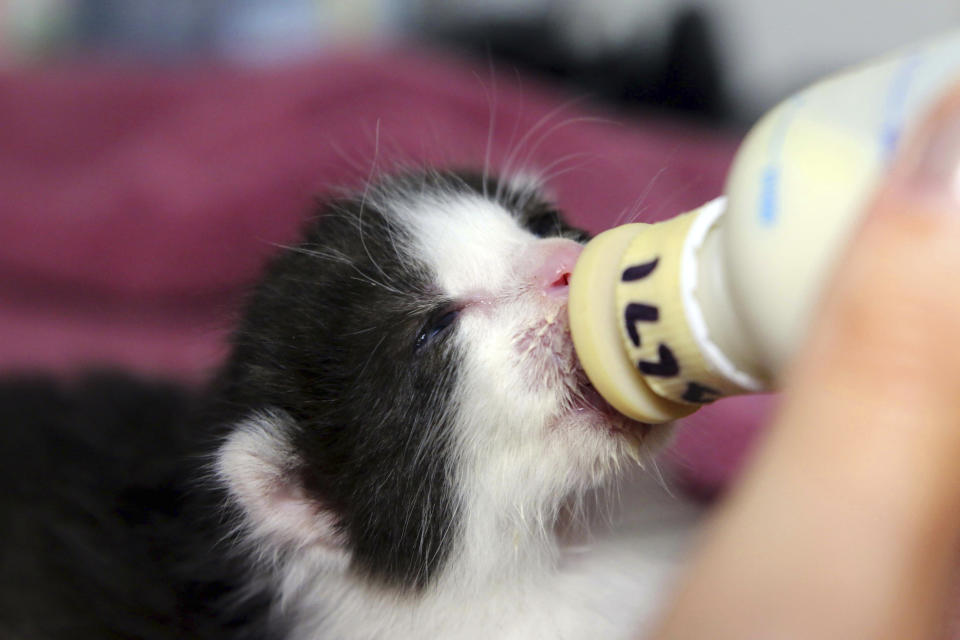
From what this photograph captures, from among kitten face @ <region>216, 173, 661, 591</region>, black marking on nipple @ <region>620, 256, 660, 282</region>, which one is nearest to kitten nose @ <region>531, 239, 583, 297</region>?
kitten face @ <region>216, 173, 661, 591</region>

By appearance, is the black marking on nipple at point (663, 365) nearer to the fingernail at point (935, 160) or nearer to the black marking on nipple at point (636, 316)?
the black marking on nipple at point (636, 316)

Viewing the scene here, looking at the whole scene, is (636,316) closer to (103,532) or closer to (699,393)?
(699,393)

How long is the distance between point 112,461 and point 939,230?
1365mm

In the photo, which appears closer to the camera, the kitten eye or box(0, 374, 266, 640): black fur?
the kitten eye

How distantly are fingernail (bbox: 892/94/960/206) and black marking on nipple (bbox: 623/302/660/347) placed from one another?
254 millimetres

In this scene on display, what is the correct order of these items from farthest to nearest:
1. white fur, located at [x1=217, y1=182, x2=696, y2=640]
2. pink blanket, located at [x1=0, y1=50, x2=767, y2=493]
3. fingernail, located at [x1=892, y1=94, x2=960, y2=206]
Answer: pink blanket, located at [x1=0, y1=50, x2=767, y2=493] < white fur, located at [x1=217, y1=182, x2=696, y2=640] < fingernail, located at [x1=892, y1=94, x2=960, y2=206]

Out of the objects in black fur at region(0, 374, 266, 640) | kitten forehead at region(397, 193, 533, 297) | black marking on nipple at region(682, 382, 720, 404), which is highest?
black marking on nipple at region(682, 382, 720, 404)

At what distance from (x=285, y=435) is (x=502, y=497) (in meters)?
0.28

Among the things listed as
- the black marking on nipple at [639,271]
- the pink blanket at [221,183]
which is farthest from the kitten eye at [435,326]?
the pink blanket at [221,183]

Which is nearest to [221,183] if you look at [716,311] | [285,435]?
[285,435]

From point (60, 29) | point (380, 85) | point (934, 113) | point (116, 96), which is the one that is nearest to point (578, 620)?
point (934, 113)

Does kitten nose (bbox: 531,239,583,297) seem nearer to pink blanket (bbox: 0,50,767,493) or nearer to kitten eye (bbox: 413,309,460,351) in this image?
kitten eye (bbox: 413,309,460,351)

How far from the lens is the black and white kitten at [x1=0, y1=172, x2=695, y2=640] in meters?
1.08

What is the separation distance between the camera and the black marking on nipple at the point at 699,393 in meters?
0.78
